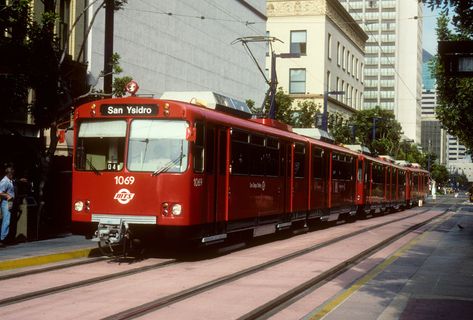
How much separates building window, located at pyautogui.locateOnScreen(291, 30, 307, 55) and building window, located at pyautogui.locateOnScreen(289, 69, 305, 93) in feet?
5.99

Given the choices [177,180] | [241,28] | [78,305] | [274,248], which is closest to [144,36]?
[241,28]

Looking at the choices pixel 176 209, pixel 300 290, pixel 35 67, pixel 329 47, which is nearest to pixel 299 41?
pixel 329 47

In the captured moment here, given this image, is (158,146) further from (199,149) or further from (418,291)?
(418,291)

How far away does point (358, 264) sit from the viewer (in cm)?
1385

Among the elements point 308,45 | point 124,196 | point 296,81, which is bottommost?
point 124,196

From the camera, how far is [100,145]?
1405 centimetres

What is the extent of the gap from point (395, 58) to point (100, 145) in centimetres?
14469

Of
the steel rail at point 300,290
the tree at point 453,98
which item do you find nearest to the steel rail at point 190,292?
the steel rail at point 300,290

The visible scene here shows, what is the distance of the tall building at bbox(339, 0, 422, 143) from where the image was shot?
15062 cm

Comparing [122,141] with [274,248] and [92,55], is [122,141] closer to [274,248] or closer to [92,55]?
[274,248]

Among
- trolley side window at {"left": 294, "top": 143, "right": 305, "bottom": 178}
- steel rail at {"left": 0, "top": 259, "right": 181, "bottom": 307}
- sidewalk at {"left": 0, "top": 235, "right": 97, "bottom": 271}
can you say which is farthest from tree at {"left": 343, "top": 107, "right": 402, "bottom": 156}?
steel rail at {"left": 0, "top": 259, "right": 181, "bottom": 307}

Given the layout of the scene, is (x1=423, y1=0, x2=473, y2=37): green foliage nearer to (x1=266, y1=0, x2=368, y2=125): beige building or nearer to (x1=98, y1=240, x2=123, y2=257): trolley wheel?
(x1=98, y1=240, x2=123, y2=257): trolley wheel

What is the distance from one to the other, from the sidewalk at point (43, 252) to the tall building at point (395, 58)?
13813 cm

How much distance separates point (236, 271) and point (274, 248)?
4660 millimetres
